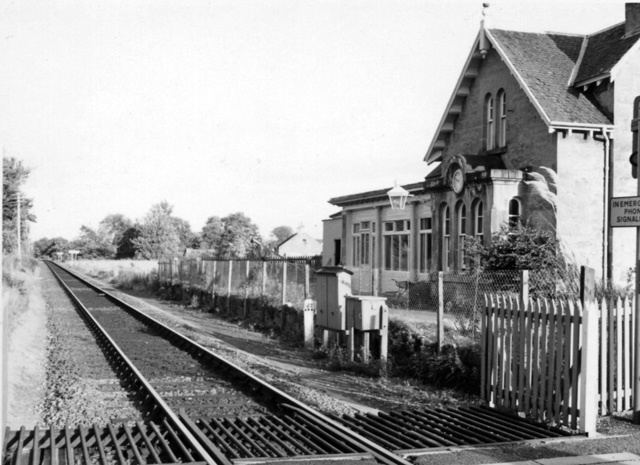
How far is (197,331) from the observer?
21.1 m

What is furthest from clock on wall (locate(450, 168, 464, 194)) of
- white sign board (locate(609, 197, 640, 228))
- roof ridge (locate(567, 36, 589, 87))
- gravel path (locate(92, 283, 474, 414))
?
white sign board (locate(609, 197, 640, 228))

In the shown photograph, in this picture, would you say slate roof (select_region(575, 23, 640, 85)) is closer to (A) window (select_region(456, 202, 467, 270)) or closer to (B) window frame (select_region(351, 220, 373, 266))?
(A) window (select_region(456, 202, 467, 270))

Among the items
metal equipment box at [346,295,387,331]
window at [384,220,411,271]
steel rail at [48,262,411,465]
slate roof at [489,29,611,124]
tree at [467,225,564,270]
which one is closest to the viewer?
steel rail at [48,262,411,465]

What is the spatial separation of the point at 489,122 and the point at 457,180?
9.45 feet

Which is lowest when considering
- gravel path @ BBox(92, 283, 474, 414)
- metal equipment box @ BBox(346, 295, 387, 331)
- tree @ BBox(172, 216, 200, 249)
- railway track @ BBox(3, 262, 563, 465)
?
gravel path @ BBox(92, 283, 474, 414)

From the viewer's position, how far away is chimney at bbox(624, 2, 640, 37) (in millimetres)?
21734

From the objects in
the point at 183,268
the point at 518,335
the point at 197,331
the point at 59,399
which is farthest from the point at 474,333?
the point at 183,268

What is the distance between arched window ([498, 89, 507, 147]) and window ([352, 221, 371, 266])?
328 inches

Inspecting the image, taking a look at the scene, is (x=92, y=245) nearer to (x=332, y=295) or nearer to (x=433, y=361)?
(x=332, y=295)

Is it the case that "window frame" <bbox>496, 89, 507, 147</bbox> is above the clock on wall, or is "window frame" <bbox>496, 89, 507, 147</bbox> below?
above

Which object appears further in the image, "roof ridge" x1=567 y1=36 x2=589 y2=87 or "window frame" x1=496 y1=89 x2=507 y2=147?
"window frame" x1=496 y1=89 x2=507 y2=147

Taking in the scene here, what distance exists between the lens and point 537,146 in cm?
2155

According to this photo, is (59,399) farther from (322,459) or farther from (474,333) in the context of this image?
(474,333)

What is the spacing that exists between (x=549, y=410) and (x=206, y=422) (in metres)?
3.94
